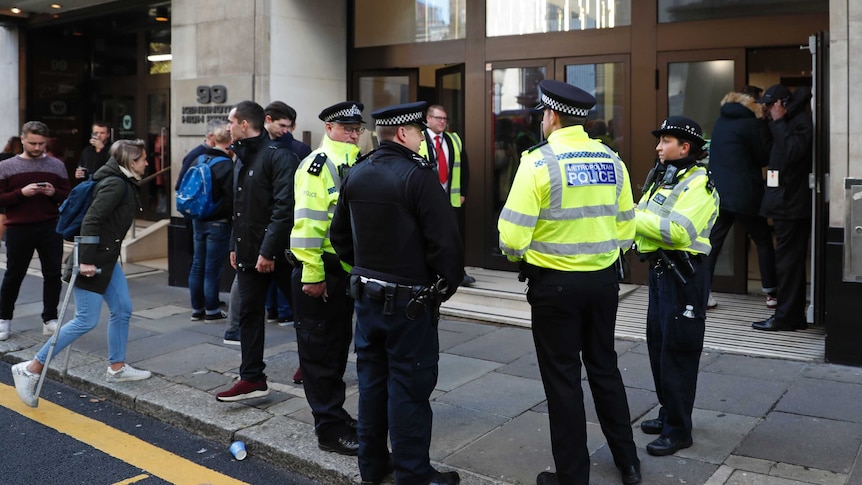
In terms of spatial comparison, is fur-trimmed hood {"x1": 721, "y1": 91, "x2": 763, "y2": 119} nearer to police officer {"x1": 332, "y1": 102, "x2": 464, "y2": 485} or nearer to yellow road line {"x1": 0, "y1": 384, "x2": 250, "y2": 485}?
police officer {"x1": 332, "y1": 102, "x2": 464, "y2": 485}

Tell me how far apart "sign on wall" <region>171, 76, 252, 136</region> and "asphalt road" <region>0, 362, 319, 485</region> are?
15.1 ft

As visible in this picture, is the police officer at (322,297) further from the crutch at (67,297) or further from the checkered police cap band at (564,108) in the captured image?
the crutch at (67,297)

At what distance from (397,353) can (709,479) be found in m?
1.69

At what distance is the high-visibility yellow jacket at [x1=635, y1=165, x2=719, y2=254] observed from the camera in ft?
14.3

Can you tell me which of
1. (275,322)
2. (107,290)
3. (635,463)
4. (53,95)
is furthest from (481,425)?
(53,95)

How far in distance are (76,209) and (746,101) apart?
5736 millimetres

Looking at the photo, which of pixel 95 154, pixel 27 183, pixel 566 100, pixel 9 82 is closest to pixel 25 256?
pixel 27 183

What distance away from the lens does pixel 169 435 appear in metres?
5.29

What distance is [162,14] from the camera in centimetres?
1340

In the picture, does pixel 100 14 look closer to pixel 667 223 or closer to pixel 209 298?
pixel 209 298

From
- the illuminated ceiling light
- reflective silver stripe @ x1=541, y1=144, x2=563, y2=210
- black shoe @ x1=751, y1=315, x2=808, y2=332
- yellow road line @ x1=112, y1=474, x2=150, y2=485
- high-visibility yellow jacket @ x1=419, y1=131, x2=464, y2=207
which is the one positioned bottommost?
yellow road line @ x1=112, y1=474, x2=150, y2=485

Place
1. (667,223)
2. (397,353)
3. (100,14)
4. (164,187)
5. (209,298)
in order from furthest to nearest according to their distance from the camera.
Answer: (164,187) < (100,14) < (209,298) < (667,223) < (397,353)

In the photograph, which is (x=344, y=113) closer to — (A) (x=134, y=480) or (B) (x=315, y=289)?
(B) (x=315, y=289)

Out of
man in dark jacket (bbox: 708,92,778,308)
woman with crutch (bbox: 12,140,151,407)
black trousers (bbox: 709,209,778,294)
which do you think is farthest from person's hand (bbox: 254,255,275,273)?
Result: black trousers (bbox: 709,209,778,294)
